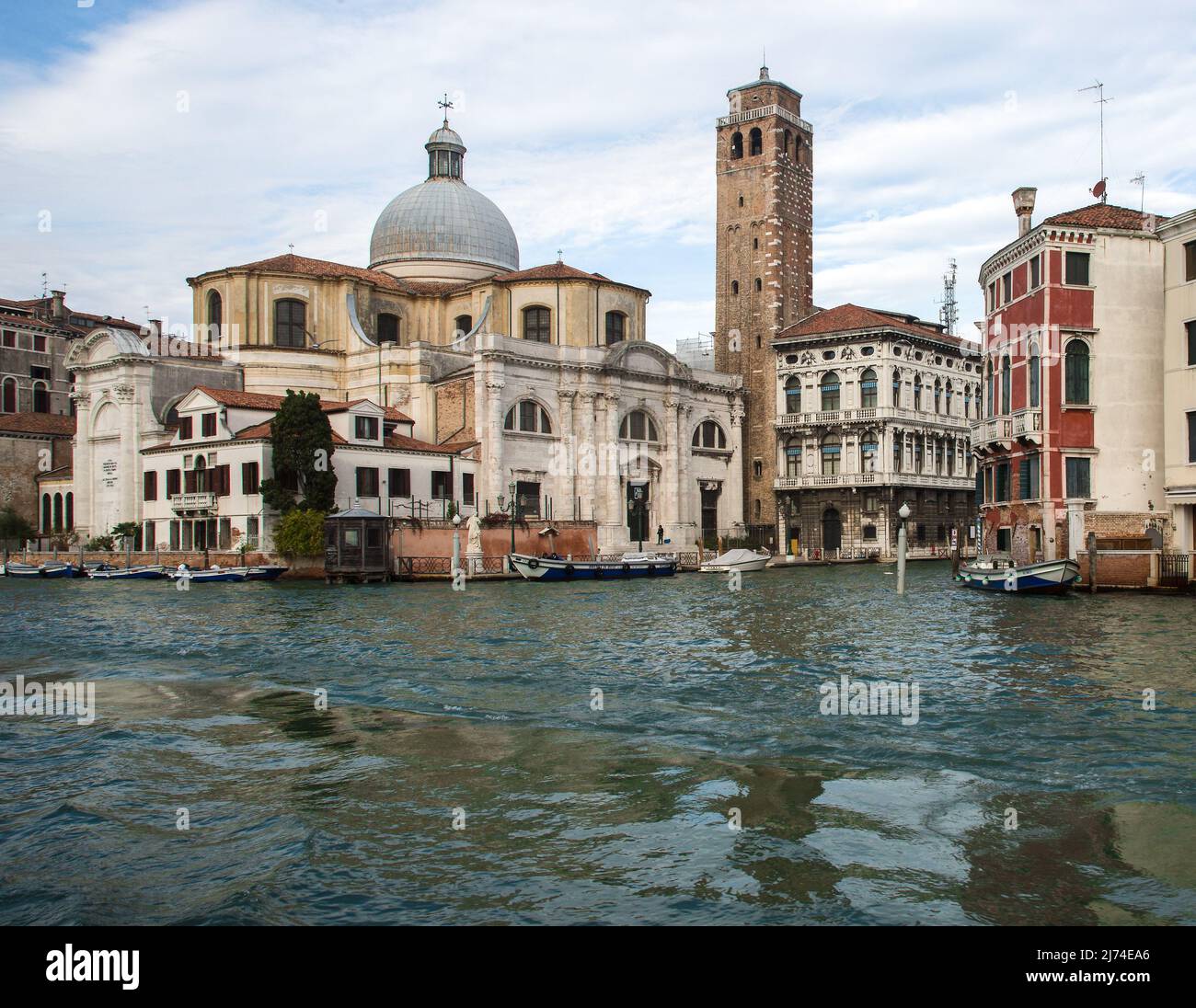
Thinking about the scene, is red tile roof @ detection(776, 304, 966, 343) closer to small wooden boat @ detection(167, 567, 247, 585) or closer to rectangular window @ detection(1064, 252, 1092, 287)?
rectangular window @ detection(1064, 252, 1092, 287)

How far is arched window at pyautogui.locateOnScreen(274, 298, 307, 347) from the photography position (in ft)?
142

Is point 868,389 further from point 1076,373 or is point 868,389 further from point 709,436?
point 1076,373

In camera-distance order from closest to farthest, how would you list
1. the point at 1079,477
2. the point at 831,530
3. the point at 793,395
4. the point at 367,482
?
the point at 1079,477, the point at 367,482, the point at 831,530, the point at 793,395

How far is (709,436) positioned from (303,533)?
76.3ft

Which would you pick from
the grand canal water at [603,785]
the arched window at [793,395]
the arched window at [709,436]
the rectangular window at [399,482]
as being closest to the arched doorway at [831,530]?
the arched window at [793,395]

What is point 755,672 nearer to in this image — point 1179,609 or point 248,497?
point 1179,609

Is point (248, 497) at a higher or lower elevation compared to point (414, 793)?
higher

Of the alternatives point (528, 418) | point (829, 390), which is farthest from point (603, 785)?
point (829, 390)

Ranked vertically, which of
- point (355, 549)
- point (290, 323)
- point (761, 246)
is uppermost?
point (761, 246)

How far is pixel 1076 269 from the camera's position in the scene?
26.1 metres

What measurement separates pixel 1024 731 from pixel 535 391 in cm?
3501

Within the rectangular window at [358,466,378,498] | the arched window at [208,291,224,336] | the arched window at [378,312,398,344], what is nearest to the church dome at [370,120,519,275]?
the arched window at [378,312,398,344]
